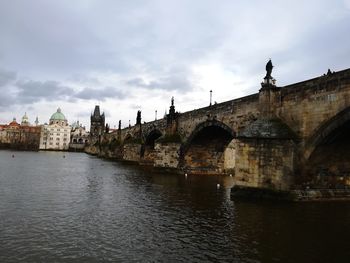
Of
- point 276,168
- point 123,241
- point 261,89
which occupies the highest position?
point 261,89

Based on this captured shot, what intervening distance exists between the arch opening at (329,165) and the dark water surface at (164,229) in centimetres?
132

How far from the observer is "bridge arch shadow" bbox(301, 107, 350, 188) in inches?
656

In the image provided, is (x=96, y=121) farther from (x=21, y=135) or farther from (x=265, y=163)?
(x=265, y=163)

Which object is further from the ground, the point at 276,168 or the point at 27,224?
the point at 276,168

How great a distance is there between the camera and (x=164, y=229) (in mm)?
11812

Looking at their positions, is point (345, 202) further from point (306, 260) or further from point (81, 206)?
point (81, 206)

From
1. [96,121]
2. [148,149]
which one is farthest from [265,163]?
[96,121]

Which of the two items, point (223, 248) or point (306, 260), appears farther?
point (223, 248)

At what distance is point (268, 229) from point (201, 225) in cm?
245

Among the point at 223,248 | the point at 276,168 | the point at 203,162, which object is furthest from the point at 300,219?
the point at 203,162

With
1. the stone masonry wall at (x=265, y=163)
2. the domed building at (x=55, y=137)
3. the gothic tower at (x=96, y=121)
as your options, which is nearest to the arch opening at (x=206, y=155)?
the stone masonry wall at (x=265, y=163)

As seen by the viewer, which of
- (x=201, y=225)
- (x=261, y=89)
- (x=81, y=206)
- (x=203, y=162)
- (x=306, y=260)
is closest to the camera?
(x=306, y=260)

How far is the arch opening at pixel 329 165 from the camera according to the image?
17.4 m

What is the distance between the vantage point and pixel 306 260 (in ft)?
29.6
